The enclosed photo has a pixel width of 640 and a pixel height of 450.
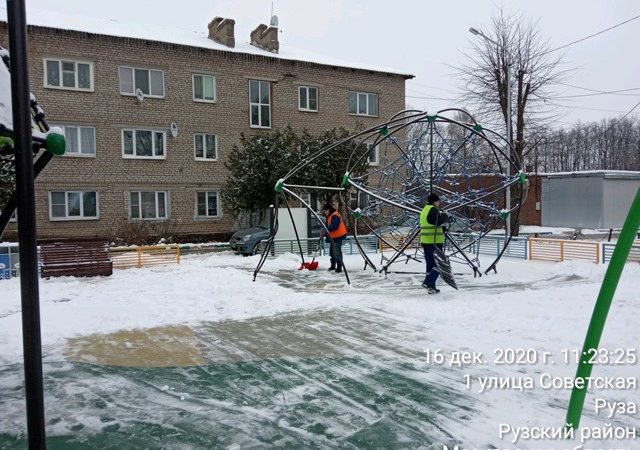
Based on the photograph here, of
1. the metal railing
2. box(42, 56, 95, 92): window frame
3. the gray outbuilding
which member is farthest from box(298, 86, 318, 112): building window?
the metal railing

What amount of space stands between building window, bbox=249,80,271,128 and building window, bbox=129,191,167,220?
6117 millimetres

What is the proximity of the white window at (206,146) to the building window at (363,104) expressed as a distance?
8.24 metres

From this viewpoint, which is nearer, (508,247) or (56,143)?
(56,143)

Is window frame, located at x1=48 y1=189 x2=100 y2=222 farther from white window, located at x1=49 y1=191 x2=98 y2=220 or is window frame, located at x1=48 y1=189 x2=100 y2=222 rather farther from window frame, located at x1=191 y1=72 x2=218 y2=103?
window frame, located at x1=191 y1=72 x2=218 y2=103

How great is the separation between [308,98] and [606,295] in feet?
89.7

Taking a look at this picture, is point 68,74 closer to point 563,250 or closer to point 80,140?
point 80,140

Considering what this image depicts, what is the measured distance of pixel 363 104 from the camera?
103 feet

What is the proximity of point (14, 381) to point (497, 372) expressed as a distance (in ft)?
15.7

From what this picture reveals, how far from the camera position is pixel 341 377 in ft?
17.7

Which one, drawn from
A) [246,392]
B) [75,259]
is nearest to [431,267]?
[246,392]

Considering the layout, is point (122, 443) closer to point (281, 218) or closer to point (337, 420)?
point (337, 420)

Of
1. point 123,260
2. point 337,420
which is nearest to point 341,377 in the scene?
point 337,420

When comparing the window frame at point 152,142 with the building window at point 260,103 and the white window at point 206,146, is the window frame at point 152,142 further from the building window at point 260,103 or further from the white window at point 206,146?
the building window at point 260,103

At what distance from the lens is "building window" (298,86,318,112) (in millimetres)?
29408
